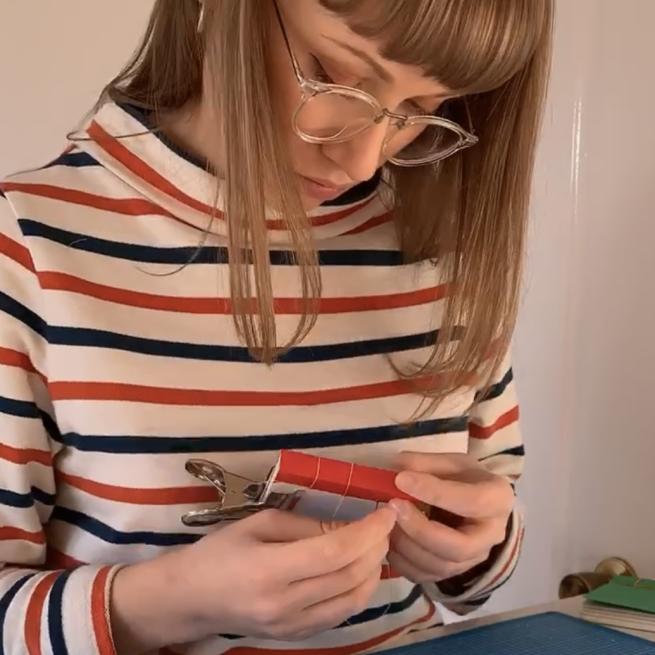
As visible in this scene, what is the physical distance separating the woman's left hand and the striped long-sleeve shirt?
1.7 inches

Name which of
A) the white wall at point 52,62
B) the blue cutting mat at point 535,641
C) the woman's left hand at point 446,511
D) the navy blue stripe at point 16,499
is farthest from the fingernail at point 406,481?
the white wall at point 52,62

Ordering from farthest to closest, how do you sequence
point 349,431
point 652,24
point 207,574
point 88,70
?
point 652,24, point 88,70, point 349,431, point 207,574

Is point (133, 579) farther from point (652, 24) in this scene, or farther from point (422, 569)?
point (652, 24)

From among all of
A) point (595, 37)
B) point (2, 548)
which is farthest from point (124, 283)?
point (595, 37)

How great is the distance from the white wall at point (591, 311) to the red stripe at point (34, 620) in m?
0.67

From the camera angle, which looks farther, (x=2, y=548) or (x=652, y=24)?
(x=652, y=24)

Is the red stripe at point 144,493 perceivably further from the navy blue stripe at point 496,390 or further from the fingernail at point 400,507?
the navy blue stripe at point 496,390

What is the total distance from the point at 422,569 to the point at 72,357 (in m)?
0.24

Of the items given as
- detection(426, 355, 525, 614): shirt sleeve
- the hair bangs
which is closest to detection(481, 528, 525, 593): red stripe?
detection(426, 355, 525, 614): shirt sleeve

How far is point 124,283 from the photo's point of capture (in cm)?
57

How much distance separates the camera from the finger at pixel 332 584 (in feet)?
1.59

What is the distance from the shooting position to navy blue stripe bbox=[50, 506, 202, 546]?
1.83ft

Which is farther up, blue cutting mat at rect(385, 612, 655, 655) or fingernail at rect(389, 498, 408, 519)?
fingernail at rect(389, 498, 408, 519)

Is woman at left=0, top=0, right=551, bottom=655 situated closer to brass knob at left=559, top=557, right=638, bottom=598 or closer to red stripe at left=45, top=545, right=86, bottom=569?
red stripe at left=45, top=545, right=86, bottom=569
